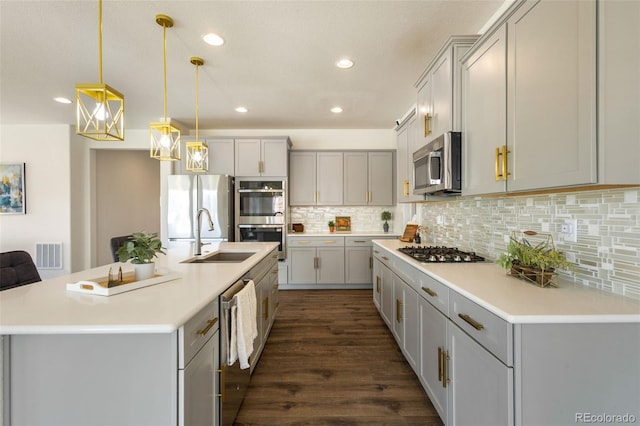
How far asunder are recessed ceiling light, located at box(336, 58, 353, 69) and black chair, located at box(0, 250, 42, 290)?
2.90 meters

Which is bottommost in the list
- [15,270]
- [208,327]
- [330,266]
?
[330,266]

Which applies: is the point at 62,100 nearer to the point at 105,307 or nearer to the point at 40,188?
the point at 40,188

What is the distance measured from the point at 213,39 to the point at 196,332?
7.55ft

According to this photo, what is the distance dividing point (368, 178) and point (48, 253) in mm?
5521

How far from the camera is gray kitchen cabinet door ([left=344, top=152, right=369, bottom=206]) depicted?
15.6 feet

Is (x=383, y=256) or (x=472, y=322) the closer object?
(x=472, y=322)

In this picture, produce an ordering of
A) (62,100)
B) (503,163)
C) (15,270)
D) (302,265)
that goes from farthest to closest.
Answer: (302,265) → (62,100) → (15,270) → (503,163)

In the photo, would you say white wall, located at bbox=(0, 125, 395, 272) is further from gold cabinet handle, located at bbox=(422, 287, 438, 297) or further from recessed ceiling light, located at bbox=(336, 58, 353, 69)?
gold cabinet handle, located at bbox=(422, 287, 438, 297)

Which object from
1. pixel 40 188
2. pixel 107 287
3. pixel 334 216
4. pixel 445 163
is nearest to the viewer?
pixel 107 287

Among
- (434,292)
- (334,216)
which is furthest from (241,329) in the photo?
(334,216)

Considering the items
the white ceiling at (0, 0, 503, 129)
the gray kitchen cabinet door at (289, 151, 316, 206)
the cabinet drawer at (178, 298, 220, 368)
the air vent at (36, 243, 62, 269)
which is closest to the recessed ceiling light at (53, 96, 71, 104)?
the white ceiling at (0, 0, 503, 129)

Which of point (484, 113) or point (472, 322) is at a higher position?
point (484, 113)

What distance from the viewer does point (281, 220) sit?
4.36 m

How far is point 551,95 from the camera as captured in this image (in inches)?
47.0
